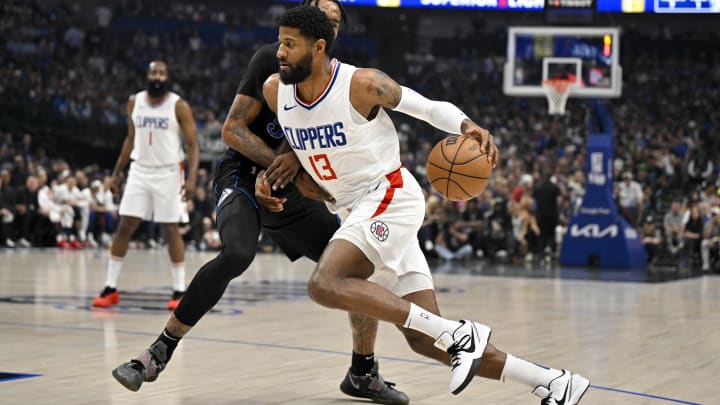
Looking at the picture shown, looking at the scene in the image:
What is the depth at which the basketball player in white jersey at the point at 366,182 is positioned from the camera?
166 inches

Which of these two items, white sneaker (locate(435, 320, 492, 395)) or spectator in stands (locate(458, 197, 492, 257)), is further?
spectator in stands (locate(458, 197, 492, 257))

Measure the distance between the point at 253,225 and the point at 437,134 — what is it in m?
21.9

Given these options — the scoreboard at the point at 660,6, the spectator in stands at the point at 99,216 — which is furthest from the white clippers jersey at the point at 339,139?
the spectator in stands at the point at 99,216

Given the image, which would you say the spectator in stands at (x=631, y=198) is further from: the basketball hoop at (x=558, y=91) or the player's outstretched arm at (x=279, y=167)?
the player's outstretched arm at (x=279, y=167)

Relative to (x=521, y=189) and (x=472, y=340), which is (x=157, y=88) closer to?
(x=472, y=340)

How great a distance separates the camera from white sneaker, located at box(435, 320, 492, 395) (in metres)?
4.02

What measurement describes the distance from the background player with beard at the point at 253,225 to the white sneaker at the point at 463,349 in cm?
85

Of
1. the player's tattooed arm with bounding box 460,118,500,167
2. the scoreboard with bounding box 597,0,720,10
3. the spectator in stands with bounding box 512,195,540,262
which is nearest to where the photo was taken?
the player's tattooed arm with bounding box 460,118,500,167

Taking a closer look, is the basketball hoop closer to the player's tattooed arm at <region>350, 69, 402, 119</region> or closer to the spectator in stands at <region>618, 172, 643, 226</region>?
the spectator in stands at <region>618, 172, 643, 226</region>

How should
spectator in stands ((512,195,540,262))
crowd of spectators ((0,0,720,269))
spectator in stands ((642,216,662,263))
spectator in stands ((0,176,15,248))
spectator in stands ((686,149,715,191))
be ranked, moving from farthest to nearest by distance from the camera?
spectator in stands ((686,149,715,191)) → spectator in stands ((0,176,15,248)) → crowd of spectators ((0,0,720,269)) → spectator in stands ((512,195,540,262)) → spectator in stands ((642,216,662,263))

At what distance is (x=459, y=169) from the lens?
4797 mm

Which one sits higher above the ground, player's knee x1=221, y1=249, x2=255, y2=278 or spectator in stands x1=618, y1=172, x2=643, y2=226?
player's knee x1=221, y1=249, x2=255, y2=278

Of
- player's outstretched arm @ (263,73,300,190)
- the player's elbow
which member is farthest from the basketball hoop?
player's outstretched arm @ (263,73,300,190)

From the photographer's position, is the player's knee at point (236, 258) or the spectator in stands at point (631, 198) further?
the spectator in stands at point (631, 198)
